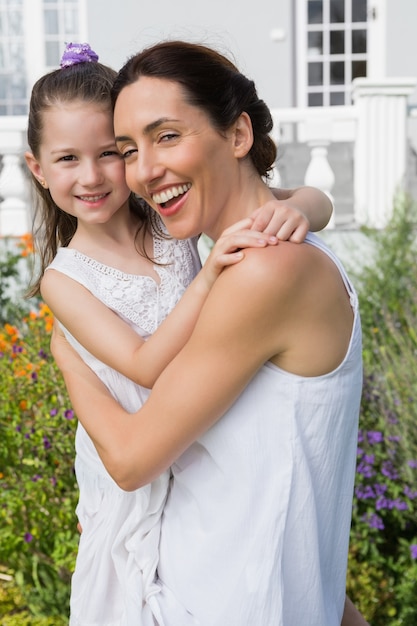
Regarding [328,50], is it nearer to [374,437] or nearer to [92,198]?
[374,437]

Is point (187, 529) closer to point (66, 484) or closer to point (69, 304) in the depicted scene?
point (69, 304)

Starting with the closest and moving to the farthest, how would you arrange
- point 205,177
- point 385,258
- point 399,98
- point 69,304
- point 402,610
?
point 205,177 → point 69,304 → point 402,610 → point 385,258 → point 399,98

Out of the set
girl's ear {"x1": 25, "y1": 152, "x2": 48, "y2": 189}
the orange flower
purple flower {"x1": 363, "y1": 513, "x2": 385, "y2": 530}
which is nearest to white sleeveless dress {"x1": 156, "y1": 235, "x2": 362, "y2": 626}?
girl's ear {"x1": 25, "y1": 152, "x2": 48, "y2": 189}

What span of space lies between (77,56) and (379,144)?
528cm

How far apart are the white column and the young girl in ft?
16.3

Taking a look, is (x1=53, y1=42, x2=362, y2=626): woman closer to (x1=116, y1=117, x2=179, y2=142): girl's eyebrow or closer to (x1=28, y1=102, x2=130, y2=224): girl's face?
(x1=116, y1=117, x2=179, y2=142): girl's eyebrow

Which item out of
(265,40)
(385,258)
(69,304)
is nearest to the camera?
(69,304)

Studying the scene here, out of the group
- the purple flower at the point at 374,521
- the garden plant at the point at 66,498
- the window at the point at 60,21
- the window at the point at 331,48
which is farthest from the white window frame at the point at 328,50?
the purple flower at the point at 374,521

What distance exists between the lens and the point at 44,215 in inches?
82.6

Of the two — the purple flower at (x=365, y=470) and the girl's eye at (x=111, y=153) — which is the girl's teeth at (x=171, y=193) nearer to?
the girl's eye at (x=111, y=153)

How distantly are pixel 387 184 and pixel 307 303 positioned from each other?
19.0 ft

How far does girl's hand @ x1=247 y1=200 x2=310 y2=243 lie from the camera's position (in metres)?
1.44

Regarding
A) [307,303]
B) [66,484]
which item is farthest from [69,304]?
[66,484]

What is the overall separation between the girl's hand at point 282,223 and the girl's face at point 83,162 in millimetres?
464
